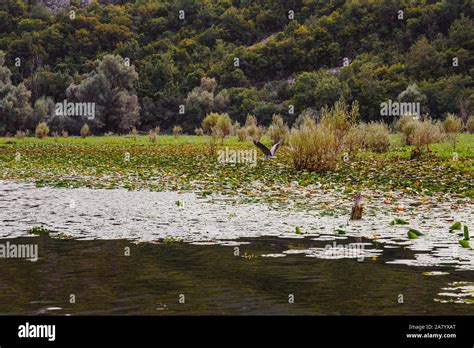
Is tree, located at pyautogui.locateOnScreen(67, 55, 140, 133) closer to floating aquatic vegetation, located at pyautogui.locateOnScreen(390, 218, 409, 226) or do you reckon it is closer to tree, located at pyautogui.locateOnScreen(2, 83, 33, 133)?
tree, located at pyautogui.locateOnScreen(2, 83, 33, 133)

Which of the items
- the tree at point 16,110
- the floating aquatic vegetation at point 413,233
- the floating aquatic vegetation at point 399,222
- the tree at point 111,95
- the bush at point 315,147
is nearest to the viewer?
the floating aquatic vegetation at point 413,233

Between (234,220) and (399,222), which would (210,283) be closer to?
(234,220)

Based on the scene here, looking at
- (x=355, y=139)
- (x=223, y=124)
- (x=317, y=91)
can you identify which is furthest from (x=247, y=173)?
(x=317, y=91)

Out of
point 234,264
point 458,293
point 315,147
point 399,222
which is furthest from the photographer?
point 315,147

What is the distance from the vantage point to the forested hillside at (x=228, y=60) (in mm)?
90562

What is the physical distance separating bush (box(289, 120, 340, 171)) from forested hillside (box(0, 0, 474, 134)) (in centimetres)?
5694

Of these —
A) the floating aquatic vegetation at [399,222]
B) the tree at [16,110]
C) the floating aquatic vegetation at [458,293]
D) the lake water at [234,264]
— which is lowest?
the floating aquatic vegetation at [458,293]

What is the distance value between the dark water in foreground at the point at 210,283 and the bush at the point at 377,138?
28.2 m

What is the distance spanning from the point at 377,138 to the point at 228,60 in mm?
81363

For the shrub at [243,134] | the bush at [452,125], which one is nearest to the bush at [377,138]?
the bush at [452,125]

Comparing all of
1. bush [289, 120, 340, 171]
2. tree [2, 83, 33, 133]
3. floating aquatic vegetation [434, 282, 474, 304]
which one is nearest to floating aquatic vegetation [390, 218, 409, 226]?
floating aquatic vegetation [434, 282, 474, 304]

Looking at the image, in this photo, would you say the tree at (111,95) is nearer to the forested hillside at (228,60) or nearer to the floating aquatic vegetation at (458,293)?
the forested hillside at (228,60)

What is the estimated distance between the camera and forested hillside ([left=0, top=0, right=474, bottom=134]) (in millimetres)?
90562

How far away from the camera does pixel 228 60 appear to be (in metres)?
119
